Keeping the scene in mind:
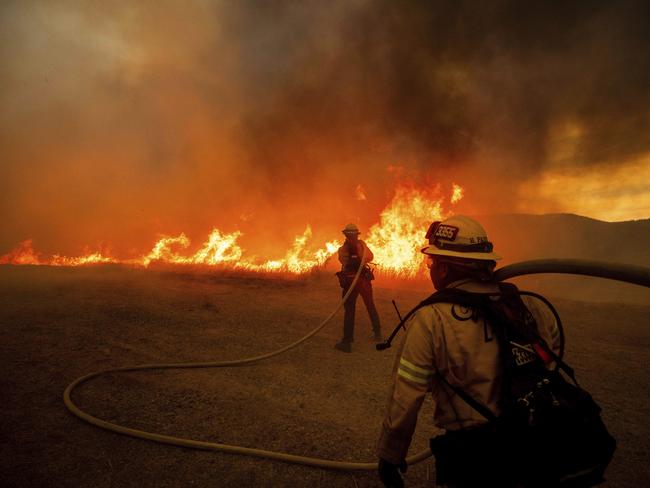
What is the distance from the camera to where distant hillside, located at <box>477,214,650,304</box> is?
22938mm

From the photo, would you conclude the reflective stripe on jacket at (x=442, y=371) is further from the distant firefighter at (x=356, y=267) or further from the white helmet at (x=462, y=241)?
the distant firefighter at (x=356, y=267)

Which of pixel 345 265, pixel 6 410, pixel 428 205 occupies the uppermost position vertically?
pixel 428 205

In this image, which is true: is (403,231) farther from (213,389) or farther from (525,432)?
(525,432)

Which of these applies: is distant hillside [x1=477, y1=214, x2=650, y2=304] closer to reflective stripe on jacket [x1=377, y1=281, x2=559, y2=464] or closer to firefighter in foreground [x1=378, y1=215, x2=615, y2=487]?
firefighter in foreground [x1=378, y1=215, x2=615, y2=487]

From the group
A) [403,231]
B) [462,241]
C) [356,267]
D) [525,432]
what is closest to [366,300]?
[356,267]

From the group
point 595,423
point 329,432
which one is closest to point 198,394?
point 329,432

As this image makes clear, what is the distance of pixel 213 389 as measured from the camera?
5.02m

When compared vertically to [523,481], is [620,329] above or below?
above

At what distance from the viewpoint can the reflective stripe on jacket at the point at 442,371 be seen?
1812mm

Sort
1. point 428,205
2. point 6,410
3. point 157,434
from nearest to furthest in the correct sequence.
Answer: point 157,434, point 6,410, point 428,205

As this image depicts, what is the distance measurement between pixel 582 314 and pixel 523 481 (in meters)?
10.9

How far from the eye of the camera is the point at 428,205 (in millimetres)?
20484

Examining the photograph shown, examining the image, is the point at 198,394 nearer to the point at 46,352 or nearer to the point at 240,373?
the point at 240,373

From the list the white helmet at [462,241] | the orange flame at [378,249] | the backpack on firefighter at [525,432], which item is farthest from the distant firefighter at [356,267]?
the orange flame at [378,249]
